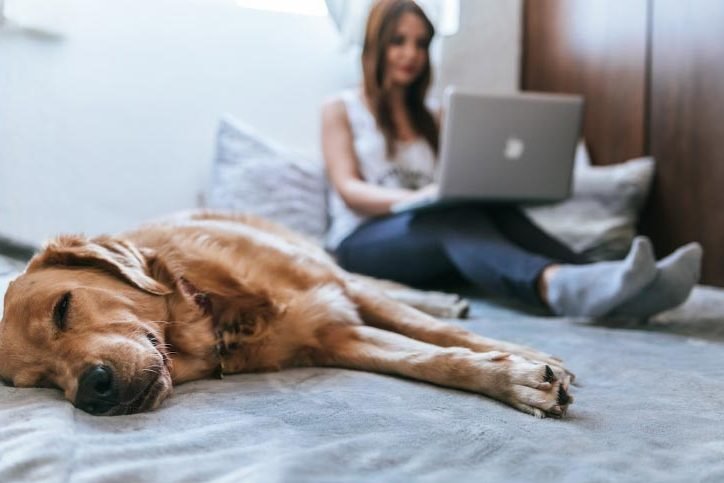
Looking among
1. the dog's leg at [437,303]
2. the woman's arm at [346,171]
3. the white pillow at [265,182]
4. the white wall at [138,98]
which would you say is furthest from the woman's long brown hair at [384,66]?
the dog's leg at [437,303]

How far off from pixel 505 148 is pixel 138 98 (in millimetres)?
1530

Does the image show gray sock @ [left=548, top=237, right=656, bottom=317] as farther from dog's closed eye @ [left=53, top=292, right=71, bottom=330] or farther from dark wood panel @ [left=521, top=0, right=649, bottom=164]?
dark wood panel @ [left=521, top=0, right=649, bottom=164]

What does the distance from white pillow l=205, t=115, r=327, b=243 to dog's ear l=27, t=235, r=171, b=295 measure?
4.65 feet

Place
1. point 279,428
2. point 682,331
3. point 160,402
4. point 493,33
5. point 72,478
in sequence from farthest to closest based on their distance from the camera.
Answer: point 493,33, point 682,331, point 160,402, point 279,428, point 72,478

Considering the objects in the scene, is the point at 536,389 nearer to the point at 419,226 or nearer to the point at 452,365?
the point at 452,365

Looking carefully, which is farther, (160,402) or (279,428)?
(160,402)

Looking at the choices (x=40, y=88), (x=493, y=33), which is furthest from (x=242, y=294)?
(x=493, y=33)

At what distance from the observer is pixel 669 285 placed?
5.96 feet

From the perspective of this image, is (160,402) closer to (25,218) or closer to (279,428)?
(279,428)

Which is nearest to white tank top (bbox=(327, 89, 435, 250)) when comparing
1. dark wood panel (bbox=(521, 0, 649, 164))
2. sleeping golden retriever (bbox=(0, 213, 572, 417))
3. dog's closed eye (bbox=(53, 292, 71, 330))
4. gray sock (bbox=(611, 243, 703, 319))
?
dark wood panel (bbox=(521, 0, 649, 164))

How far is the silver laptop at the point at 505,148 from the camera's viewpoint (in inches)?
87.8

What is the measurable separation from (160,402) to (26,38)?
1.91 metres

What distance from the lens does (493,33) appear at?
3861 mm

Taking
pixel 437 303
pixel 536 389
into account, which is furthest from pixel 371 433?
pixel 437 303
